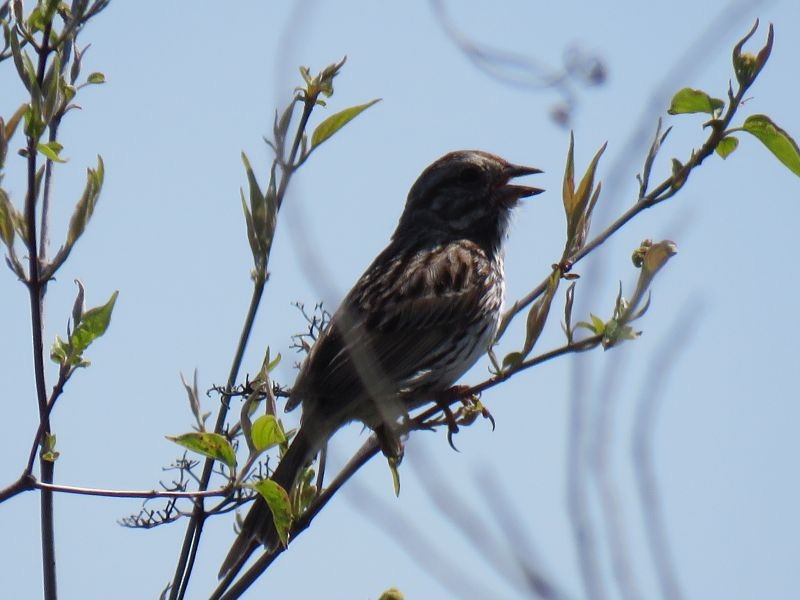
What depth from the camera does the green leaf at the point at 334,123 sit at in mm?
3285

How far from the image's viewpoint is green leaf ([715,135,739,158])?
130 inches

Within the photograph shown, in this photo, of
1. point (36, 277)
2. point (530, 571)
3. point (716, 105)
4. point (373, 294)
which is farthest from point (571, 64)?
point (373, 294)

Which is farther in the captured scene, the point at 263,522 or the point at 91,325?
the point at 263,522

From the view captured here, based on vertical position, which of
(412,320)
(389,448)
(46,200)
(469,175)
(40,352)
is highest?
(469,175)

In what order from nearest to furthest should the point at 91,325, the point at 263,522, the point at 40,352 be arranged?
the point at 40,352 → the point at 91,325 → the point at 263,522

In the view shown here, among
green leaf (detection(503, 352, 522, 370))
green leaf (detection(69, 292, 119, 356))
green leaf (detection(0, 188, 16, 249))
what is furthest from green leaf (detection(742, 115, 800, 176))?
green leaf (detection(0, 188, 16, 249))

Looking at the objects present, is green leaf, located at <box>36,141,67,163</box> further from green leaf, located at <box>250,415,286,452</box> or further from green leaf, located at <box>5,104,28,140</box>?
green leaf, located at <box>250,415,286,452</box>

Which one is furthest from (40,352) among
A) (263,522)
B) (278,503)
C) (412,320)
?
(412,320)

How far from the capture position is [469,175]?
6.73 m

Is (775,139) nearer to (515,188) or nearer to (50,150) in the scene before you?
(50,150)

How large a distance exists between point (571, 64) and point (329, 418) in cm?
214

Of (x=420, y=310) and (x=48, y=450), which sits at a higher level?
(x=420, y=310)

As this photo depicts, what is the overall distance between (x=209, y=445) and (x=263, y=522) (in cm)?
94

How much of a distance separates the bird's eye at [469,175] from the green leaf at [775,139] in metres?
3.52
